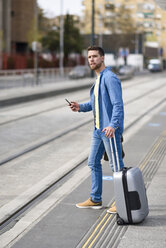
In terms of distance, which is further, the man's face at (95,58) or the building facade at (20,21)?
the building facade at (20,21)

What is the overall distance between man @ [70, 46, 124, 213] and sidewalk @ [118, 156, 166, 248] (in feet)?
1.66

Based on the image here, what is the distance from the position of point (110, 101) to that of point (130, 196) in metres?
1.06

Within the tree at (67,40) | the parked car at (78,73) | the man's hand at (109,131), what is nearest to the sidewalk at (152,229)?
the man's hand at (109,131)

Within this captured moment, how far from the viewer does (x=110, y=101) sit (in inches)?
248

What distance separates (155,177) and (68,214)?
95.9 inches

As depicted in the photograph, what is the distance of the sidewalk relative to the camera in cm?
538

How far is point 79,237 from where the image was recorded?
5.62 metres

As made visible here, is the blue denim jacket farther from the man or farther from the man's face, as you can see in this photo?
the man's face

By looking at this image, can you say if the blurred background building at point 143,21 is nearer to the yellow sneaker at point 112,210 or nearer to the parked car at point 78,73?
the parked car at point 78,73

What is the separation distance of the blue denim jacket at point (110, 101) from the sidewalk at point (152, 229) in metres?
1.02

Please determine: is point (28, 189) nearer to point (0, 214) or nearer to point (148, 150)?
point (0, 214)

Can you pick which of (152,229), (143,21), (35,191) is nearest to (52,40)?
(35,191)

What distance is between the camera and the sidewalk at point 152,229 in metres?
5.38

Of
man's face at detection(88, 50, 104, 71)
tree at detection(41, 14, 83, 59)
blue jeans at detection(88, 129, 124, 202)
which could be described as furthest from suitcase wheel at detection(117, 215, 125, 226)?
tree at detection(41, 14, 83, 59)
